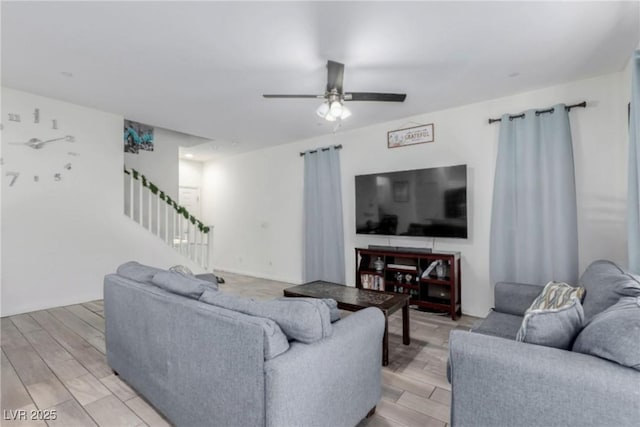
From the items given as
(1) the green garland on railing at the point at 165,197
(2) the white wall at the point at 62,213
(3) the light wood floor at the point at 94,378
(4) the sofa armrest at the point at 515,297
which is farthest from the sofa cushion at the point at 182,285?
(1) the green garland on railing at the point at 165,197

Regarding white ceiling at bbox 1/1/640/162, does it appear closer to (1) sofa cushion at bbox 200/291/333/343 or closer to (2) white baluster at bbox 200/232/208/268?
(1) sofa cushion at bbox 200/291/333/343

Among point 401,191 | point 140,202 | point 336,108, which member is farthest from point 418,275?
point 140,202

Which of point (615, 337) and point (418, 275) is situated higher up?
point (615, 337)

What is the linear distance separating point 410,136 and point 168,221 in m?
4.05

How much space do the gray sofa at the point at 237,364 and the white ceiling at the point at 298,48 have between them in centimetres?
186

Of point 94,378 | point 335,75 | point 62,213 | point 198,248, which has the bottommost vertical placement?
point 94,378

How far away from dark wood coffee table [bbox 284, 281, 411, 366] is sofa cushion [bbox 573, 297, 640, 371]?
124cm

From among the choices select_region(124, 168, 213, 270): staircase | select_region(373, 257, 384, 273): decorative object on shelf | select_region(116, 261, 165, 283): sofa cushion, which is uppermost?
select_region(124, 168, 213, 270): staircase

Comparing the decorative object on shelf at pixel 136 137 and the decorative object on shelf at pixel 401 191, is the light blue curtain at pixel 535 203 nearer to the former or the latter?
the decorative object on shelf at pixel 401 191

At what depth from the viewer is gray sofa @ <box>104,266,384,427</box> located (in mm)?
1205

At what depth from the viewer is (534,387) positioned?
112 cm

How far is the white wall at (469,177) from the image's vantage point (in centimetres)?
289

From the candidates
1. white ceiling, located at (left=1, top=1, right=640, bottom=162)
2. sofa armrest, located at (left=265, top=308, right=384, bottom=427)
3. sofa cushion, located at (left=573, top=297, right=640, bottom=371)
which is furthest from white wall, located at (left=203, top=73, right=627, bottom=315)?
sofa armrest, located at (left=265, top=308, right=384, bottom=427)

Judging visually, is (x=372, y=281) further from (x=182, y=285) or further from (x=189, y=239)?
(x=189, y=239)
